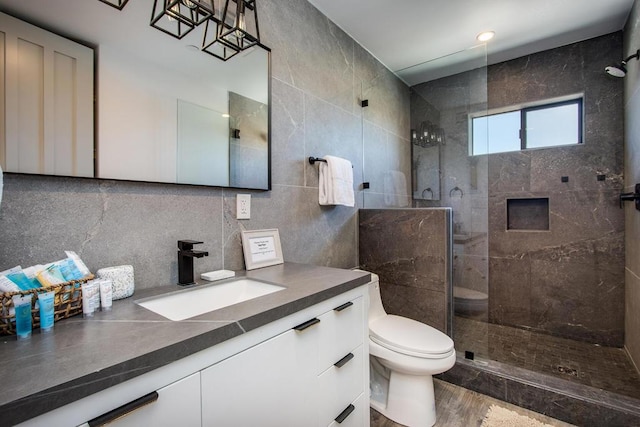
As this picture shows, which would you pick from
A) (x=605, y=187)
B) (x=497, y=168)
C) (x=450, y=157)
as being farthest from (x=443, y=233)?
(x=605, y=187)

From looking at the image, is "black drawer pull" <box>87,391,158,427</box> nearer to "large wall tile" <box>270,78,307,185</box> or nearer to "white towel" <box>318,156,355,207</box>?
"large wall tile" <box>270,78,307,185</box>

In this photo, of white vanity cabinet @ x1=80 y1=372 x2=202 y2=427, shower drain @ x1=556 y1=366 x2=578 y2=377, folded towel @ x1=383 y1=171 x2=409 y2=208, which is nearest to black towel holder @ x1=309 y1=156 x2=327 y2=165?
folded towel @ x1=383 y1=171 x2=409 y2=208

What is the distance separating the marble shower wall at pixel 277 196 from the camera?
0.90 metres

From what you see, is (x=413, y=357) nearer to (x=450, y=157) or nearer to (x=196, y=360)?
(x=196, y=360)

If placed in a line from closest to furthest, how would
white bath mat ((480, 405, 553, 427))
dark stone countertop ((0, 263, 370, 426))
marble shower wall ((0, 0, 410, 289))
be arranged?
1. dark stone countertop ((0, 263, 370, 426))
2. marble shower wall ((0, 0, 410, 289))
3. white bath mat ((480, 405, 553, 427))

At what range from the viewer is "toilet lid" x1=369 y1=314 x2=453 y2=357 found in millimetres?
1499

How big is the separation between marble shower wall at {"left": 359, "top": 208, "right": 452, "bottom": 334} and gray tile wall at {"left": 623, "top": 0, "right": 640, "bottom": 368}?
50.0 inches

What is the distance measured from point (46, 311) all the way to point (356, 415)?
1160mm

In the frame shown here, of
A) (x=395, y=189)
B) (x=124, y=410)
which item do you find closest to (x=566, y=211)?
(x=395, y=189)

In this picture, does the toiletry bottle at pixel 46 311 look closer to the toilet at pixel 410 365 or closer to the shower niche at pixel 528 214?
the toilet at pixel 410 365

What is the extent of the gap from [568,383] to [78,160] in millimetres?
2550

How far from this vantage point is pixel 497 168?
2.80 meters

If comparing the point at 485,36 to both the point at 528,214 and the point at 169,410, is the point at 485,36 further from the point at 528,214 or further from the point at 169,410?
the point at 169,410

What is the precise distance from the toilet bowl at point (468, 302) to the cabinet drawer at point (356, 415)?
1054mm
